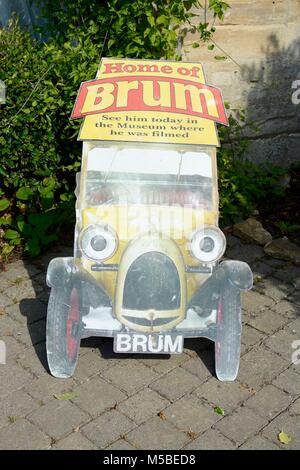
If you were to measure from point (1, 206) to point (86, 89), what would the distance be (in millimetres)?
1714

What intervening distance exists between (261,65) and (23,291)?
10.7 feet

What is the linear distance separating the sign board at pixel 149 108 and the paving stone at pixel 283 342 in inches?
59.3

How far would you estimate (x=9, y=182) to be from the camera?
228 inches

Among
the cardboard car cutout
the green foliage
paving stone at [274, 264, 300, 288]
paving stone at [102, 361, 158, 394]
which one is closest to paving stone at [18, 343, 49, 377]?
the cardboard car cutout

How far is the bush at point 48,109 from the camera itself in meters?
5.53

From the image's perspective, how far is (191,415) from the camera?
162 inches

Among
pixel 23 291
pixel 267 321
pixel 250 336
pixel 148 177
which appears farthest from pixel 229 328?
pixel 23 291

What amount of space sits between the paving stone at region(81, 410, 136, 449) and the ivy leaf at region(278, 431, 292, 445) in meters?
0.86

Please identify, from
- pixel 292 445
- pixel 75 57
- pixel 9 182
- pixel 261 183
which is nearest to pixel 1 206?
pixel 9 182

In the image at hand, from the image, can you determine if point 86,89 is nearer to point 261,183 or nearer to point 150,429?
point 150,429

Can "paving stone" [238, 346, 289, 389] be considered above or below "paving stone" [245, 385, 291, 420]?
below

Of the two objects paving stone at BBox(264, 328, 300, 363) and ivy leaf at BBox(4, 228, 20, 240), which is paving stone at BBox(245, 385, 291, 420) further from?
ivy leaf at BBox(4, 228, 20, 240)

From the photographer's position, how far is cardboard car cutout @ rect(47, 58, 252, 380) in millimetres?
4234

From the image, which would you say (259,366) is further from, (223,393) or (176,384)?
(176,384)
